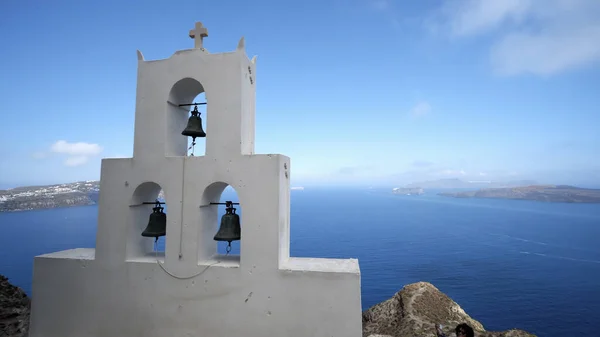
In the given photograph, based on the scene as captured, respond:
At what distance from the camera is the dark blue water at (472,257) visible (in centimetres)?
3806

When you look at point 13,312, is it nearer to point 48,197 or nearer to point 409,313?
point 409,313

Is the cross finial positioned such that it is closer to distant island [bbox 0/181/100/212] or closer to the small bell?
the small bell

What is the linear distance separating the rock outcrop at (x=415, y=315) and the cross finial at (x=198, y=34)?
8891 mm

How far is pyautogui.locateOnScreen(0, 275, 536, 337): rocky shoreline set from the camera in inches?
312

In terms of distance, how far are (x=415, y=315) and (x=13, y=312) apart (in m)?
10.3

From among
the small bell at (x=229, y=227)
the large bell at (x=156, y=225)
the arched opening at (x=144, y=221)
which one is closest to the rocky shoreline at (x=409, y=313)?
the arched opening at (x=144, y=221)

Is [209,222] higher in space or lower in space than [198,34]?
lower

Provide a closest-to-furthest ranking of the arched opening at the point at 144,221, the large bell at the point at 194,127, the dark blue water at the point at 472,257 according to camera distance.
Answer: the arched opening at the point at 144,221, the large bell at the point at 194,127, the dark blue water at the point at 472,257

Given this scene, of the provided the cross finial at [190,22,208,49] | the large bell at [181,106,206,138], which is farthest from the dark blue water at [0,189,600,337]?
the cross finial at [190,22,208,49]

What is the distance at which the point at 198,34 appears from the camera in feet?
21.7

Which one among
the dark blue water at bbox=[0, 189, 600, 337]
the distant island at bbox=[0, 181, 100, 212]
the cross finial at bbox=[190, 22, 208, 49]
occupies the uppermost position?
the cross finial at bbox=[190, 22, 208, 49]

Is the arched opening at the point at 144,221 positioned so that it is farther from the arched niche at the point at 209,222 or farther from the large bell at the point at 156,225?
the arched niche at the point at 209,222

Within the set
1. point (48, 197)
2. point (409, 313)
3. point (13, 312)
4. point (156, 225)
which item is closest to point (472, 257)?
point (409, 313)

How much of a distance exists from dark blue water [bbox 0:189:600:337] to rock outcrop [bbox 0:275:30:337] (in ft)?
108
